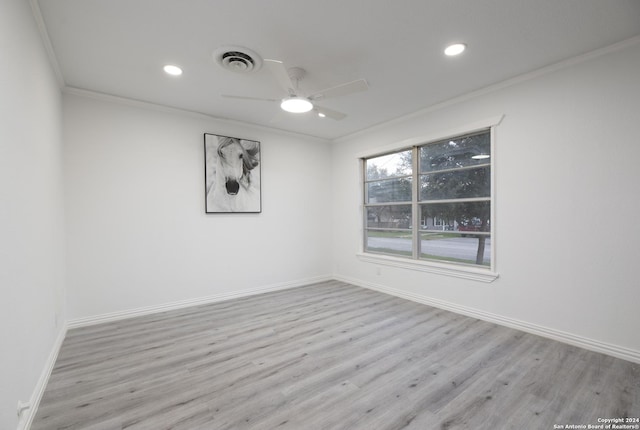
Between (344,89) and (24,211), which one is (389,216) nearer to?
(344,89)

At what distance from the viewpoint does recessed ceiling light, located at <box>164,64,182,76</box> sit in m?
2.84

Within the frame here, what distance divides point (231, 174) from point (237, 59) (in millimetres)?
1987

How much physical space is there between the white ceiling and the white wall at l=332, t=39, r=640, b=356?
0.30 metres

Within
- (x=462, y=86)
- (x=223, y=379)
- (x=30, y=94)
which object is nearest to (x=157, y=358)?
(x=223, y=379)

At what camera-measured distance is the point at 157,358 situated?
101 inches

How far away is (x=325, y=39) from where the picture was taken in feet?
7.98

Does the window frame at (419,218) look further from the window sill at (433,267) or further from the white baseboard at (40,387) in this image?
the white baseboard at (40,387)

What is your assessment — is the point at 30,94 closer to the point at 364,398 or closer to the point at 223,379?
the point at 223,379

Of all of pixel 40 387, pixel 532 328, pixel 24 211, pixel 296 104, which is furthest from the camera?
pixel 532 328

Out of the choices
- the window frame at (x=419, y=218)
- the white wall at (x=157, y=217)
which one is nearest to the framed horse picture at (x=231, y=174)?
the white wall at (x=157, y=217)

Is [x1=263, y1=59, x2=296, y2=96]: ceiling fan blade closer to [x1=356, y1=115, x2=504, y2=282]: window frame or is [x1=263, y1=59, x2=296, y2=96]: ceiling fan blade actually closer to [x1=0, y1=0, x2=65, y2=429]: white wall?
[x1=0, y1=0, x2=65, y2=429]: white wall

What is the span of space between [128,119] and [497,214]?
462 cm

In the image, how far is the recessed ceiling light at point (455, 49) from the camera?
2537mm

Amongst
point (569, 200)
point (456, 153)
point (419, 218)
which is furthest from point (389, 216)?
point (569, 200)
